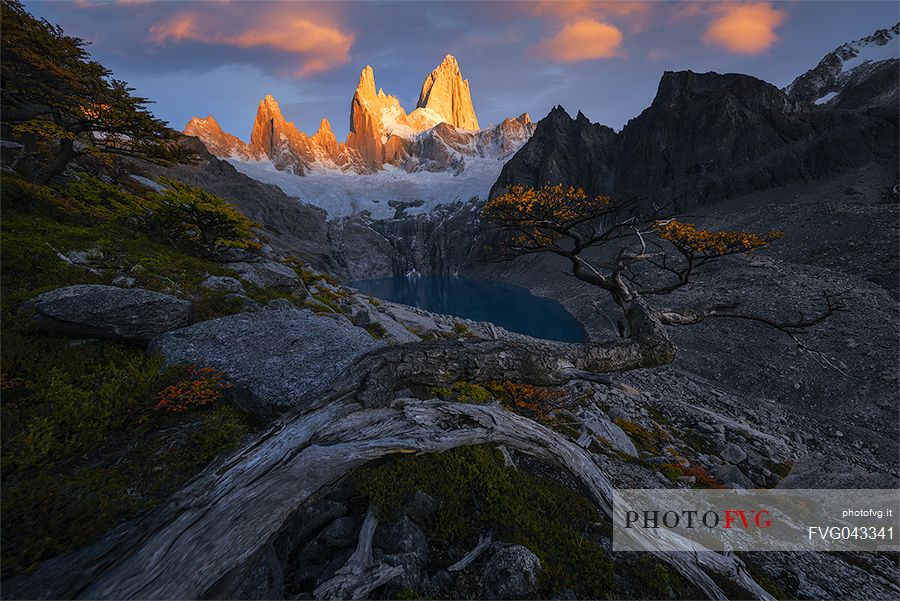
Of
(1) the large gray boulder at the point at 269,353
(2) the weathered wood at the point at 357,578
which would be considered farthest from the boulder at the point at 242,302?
(2) the weathered wood at the point at 357,578

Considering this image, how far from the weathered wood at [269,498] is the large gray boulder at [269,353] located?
5.35 ft

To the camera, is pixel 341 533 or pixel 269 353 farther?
pixel 269 353

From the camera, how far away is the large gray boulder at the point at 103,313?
640 centimetres

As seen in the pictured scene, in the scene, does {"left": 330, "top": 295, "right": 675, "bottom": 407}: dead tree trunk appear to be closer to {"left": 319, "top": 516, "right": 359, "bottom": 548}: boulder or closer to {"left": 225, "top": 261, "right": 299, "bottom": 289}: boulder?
{"left": 319, "top": 516, "right": 359, "bottom": 548}: boulder

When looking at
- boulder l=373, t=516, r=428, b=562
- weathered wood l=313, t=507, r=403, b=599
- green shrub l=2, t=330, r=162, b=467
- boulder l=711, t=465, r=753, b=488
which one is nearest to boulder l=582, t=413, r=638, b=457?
boulder l=711, t=465, r=753, b=488

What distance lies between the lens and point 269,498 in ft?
11.0

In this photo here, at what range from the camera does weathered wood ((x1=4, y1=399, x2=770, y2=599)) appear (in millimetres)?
2605

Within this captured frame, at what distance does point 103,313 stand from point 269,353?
129 inches

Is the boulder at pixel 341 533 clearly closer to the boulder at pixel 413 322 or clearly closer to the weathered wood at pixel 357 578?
the weathered wood at pixel 357 578

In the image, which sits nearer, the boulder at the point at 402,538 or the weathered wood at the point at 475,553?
the weathered wood at the point at 475,553

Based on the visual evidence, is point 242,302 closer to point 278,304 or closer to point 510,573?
point 278,304

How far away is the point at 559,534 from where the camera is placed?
4.18m

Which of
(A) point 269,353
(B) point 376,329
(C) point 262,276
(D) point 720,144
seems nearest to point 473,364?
(A) point 269,353

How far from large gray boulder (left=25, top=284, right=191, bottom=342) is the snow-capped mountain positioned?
13020 centimetres
